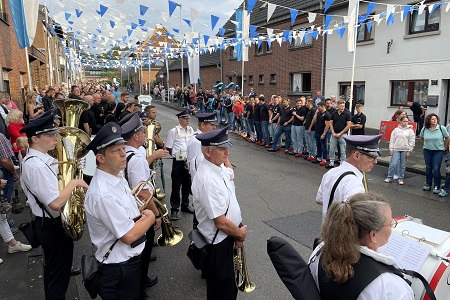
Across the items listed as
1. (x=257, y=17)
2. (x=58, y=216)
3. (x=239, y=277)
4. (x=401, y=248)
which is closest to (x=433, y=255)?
(x=401, y=248)

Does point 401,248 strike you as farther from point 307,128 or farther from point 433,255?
point 307,128

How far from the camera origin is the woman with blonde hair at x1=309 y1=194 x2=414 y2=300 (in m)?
1.65

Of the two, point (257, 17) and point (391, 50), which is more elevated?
point (257, 17)

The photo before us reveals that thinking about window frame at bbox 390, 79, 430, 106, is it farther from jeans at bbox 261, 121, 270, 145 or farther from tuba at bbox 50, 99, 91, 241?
tuba at bbox 50, 99, 91, 241

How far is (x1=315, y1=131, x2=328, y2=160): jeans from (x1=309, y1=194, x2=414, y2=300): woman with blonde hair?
903 centimetres

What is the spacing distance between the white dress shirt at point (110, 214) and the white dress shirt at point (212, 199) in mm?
572

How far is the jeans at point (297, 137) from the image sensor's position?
11.8 metres

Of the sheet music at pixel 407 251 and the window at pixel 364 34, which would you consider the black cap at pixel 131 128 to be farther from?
the window at pixel 364 34

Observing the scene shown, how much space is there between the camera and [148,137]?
614cm

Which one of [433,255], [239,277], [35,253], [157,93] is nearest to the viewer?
[433,255]

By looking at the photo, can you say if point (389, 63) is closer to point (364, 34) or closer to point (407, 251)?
point (364, 34)

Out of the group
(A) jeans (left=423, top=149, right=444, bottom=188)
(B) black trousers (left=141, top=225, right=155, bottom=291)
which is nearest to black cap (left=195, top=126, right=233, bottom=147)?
(B) black trousers (left=141, top=225, right=155, bottom=291)

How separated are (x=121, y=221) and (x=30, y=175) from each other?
4.07ft

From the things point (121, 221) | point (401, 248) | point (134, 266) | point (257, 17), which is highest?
point (257, 17)
